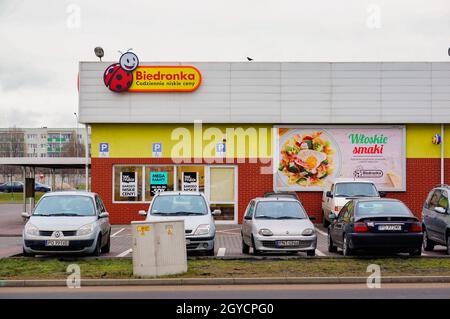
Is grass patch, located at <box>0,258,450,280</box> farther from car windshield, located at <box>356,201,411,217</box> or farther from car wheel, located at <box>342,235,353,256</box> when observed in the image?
car windshield, located at <box>356,201,411,217</box>

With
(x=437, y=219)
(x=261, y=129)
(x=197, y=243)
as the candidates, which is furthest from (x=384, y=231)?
(x=261, y=129)

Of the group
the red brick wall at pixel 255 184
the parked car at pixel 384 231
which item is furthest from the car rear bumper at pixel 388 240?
the red brick wall at pixel 255 184

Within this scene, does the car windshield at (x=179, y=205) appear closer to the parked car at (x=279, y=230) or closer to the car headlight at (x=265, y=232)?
the parked car at (x=279, y=230)

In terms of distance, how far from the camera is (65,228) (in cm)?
1742

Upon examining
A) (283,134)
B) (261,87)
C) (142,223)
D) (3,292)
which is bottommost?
(3,292)

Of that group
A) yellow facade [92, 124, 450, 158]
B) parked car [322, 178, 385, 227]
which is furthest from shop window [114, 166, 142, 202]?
parked car [322, 178, 385, 227]

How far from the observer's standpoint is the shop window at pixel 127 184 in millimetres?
30625

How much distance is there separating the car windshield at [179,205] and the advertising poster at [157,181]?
11.0 meters

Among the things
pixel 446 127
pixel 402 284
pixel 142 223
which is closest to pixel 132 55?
pixel 446 127

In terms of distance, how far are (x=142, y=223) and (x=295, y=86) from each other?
17267 millimetres

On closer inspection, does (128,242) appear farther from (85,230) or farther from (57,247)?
(57,247)
